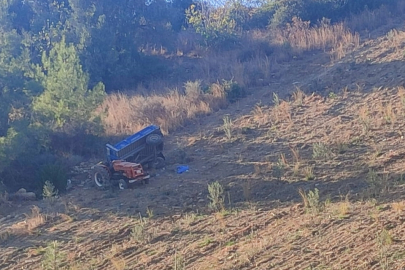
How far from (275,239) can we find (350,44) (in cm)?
1264

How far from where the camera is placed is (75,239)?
8.88 meters

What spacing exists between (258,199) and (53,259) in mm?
3311

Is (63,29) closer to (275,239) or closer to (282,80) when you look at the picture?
(282,80)

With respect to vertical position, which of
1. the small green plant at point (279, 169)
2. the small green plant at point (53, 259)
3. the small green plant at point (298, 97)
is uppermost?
the small green plant at point (298, 97)

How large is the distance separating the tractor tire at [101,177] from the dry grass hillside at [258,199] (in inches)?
8.2

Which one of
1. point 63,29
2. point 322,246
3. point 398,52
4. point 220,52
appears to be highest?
point 63,29

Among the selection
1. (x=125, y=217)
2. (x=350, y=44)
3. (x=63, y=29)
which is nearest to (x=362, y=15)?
(x=350, y=44)

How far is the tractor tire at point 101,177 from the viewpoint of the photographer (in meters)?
11.4

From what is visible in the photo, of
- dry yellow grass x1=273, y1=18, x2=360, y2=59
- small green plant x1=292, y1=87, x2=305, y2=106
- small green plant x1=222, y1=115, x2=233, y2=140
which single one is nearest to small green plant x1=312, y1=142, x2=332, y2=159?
small green plant x1=222, y1=115, x2=233, y2=140

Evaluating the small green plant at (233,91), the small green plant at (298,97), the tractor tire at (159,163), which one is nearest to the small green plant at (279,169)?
the tractor tire at (159,163)

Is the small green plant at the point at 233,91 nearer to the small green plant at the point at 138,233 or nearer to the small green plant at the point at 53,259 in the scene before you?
the small green plant at the point at 138,233

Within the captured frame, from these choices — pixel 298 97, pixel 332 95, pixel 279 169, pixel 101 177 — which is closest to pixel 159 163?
pixel 101 177

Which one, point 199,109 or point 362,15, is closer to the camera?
point 199,109

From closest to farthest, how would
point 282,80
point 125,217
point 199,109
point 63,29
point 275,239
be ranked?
point 275,239 < point 125,217 < point 199,109 < point 282,80 < point 63,29
